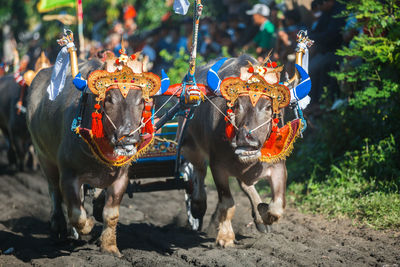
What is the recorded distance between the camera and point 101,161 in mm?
5465

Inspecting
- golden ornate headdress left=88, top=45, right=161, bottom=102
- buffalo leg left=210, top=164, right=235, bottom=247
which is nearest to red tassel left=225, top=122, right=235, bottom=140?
buffalo leg left=210, top=164, right=235, bottom=247

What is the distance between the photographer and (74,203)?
573 centimetres

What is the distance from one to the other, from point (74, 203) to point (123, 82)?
1480 millimetres

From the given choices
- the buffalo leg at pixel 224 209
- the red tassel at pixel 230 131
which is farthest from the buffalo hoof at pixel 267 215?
the red tassel at pixel 230 131

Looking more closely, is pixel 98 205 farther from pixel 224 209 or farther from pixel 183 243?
pixel 224 209

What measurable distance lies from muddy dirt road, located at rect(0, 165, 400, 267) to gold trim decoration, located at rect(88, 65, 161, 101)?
1.74 meters

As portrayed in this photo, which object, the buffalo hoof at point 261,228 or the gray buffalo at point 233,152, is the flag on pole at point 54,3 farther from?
the buffalo hoof at point 261,228

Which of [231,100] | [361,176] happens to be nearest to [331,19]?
[361,176]

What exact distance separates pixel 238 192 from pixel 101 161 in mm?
4419

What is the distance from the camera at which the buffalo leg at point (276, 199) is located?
582cm

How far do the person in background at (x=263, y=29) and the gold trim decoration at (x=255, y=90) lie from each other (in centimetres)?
596

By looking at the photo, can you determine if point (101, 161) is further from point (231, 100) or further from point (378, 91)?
point (378, 91)

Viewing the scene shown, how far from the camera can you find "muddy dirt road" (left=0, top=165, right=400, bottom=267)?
5473 mm

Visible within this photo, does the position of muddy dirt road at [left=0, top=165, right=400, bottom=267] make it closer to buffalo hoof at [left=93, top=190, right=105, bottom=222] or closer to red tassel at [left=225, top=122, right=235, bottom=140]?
buffalo hoof at [left=93, top=190, right=105, bottom=222]
